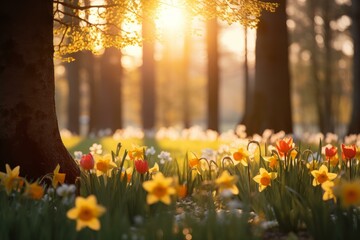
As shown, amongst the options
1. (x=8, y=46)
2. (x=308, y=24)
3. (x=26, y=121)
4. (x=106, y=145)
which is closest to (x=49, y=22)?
(x=8, y=46)

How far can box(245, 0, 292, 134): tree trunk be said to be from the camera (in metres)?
13.2

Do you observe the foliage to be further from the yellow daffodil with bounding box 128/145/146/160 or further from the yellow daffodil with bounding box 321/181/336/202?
the yellow daffodil with bounding box 321/181/336/202

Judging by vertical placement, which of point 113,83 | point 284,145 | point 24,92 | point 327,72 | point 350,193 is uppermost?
point 327,72

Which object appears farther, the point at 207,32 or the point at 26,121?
the point at 207,32

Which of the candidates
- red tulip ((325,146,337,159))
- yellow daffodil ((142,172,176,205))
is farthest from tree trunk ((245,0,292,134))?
yellow daffodil ((142,172,176,205))

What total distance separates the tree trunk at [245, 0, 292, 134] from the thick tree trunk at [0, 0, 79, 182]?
8364mm

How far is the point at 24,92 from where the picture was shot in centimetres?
553

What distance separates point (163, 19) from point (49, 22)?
1.42 meters

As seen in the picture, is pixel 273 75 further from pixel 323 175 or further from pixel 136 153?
pixel 323 175

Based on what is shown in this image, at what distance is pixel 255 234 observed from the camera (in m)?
3.39

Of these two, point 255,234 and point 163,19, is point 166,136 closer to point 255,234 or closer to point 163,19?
point 163,19

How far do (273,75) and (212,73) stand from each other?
266 inches

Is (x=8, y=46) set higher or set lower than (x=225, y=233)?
higher

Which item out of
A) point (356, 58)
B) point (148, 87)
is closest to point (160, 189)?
point (356, 58)
